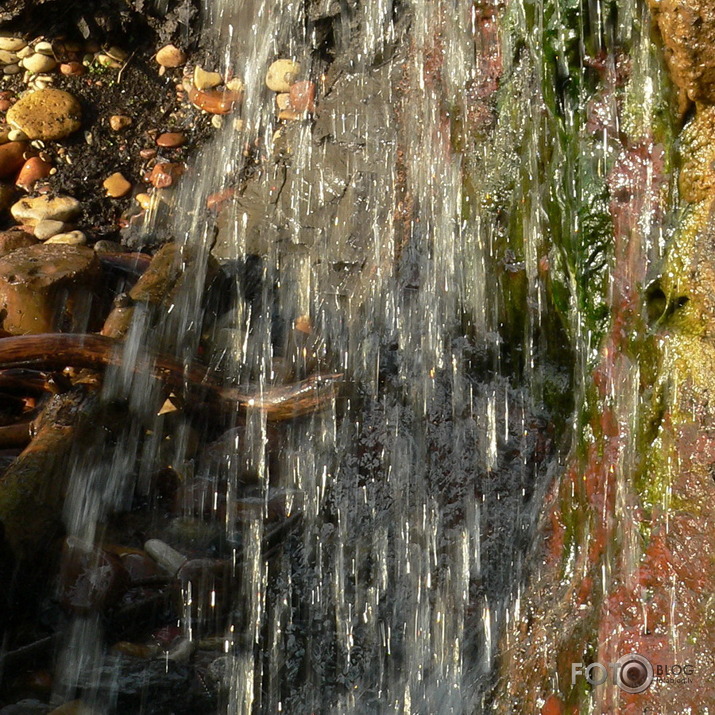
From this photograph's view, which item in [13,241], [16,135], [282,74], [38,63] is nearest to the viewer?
[13,241]

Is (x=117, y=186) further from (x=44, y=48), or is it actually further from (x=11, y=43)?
(x=11, y=43)

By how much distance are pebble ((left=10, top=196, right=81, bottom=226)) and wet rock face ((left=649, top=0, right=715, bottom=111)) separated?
3.29m

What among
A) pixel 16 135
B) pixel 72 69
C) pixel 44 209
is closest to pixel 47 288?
pixel 44 209

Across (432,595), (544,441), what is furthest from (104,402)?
(544,441)

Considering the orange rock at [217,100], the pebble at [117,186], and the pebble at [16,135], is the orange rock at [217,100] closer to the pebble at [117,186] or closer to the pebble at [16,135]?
the pebble at [117,186]

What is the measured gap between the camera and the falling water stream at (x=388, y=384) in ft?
9.66

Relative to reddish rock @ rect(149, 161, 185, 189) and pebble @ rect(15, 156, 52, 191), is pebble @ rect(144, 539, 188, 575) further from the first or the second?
pebble @ rect(15, 156, 52, 191)

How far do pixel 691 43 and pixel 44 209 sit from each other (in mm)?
3488

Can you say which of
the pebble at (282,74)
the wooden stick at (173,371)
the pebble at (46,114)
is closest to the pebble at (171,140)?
the pebble at (46,114)

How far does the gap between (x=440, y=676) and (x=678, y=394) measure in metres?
1.20

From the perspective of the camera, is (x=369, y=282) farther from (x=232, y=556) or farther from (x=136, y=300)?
(x=232, y=556)

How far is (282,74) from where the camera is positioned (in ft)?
16.2

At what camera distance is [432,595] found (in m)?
3.02

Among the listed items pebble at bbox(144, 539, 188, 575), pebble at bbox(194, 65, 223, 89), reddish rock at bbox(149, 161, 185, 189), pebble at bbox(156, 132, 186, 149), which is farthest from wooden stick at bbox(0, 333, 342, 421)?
pebble at bbox(194, 65, 223, 89)
